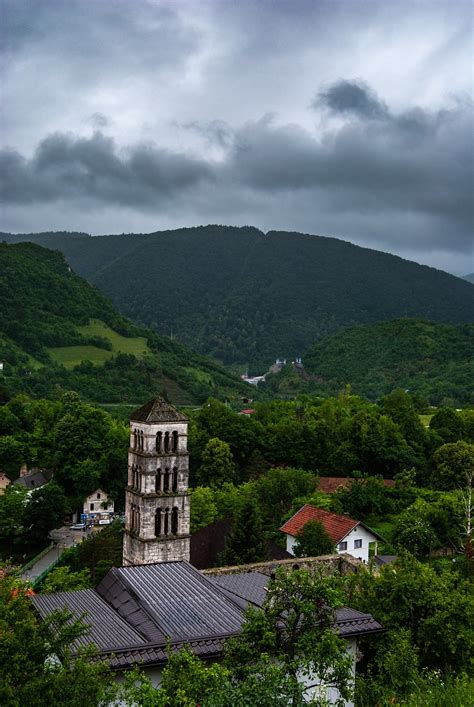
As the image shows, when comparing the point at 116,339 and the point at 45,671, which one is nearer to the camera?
the point at 45,671

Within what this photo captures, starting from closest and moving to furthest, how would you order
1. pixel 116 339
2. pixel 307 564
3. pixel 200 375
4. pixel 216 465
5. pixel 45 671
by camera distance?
pixel 45 671, pixel 307 564, pixel 216 465, pixel 116 339, pixel 200 375

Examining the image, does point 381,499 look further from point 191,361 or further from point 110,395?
point 191,361

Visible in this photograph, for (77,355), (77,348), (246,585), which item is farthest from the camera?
(77,348)

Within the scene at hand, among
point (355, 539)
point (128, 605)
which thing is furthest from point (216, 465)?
point (128, 605)

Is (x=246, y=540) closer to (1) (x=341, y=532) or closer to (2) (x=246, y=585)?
(1) (x=341, y=532)

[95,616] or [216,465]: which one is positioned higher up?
[95,616]

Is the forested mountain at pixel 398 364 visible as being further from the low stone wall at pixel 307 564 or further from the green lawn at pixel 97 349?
the low stone wall at pixel 307 564

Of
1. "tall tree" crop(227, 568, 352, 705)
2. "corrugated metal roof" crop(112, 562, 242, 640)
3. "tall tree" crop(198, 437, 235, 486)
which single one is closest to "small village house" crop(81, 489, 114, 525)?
"tall tree" crop(198, 437, 235, 486)

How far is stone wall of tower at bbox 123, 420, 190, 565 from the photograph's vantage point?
37.6 m

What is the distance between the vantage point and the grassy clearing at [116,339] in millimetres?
→ 157500

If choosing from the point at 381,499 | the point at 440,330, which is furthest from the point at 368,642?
the point at 440,330

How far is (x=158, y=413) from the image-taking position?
38.7 meters

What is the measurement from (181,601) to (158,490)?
21.4 metres

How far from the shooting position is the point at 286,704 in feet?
37.0
